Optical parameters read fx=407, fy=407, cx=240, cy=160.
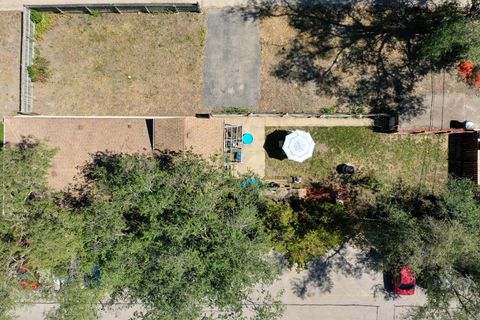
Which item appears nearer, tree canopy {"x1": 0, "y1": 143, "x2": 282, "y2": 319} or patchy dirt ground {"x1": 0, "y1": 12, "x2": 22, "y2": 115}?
tree canopy {"x1": 0, "y1": 143, "x2": 282, "y2": 319}

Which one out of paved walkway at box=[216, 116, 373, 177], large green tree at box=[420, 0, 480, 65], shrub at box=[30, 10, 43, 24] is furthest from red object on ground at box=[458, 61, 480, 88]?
shrub at box=[30, 10, 43, 24]

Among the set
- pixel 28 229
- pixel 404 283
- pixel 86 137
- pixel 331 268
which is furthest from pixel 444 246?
pixel 28 229

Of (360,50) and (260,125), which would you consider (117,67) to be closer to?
(260,125)

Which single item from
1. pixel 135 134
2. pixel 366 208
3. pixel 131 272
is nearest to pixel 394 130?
pixel 366 208

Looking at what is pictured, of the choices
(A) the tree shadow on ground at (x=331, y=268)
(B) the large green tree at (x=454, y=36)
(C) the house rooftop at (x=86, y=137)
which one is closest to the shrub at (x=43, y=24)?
(C) the house rooftop at (x=86, y=137)

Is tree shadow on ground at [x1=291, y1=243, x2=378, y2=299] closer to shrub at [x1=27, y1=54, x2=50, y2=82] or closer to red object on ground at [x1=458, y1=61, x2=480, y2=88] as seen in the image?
red object on ground at [x1=458, y1=61, x2=480, y2=88]

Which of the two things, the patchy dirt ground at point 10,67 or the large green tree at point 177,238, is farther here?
the patchy dirt ground at point 10,67

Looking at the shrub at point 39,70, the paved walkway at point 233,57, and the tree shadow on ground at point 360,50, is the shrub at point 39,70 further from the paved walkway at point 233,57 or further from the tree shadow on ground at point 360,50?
the tree shadow on ground at point 360,50
